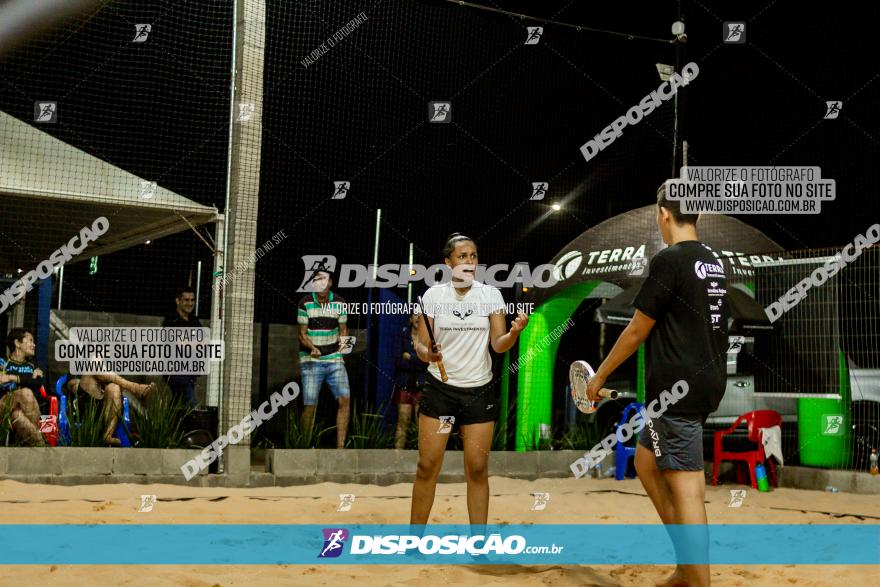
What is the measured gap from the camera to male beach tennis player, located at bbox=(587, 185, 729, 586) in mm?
3744

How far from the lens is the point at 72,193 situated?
843cm

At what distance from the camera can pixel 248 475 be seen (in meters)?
7.77

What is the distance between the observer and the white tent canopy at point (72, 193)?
8297 mm

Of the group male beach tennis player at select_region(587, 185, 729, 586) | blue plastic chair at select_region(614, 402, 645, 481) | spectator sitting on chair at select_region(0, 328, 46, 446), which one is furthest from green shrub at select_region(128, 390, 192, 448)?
male beach tennis player at select_region(587, 185, 729, 586)

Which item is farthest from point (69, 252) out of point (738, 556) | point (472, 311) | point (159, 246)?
point (738, 556)

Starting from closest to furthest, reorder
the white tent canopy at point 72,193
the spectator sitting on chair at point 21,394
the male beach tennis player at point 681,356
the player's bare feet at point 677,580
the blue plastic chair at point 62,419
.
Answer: the male beach tennis player at point 681,356
the player's bare feet at point 677,580
the spectator sitting on chair at point 21,394
the blue plastic chair at point 62,419
the white tent canopy at point 72,193

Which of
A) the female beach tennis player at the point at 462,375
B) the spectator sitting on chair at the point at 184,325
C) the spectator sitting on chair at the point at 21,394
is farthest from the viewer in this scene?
the spectator sitting on chair at the point at 184,325

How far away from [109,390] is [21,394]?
805 millimetres

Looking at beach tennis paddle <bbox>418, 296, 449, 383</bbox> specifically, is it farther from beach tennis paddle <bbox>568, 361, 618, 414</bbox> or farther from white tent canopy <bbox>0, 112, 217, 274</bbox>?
white tent canopy <bbox>0, 112, 217, 274</bbox>

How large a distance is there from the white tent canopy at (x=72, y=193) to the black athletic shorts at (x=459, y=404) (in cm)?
493

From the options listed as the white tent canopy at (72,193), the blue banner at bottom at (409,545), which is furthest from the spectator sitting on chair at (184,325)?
the blue banner at bottom at (409,545)

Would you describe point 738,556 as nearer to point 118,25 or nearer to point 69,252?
point 118,25

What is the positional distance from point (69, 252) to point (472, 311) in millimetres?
6933

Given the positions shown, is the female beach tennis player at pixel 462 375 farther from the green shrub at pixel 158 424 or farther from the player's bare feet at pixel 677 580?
the green shrub at pixel 158 424
